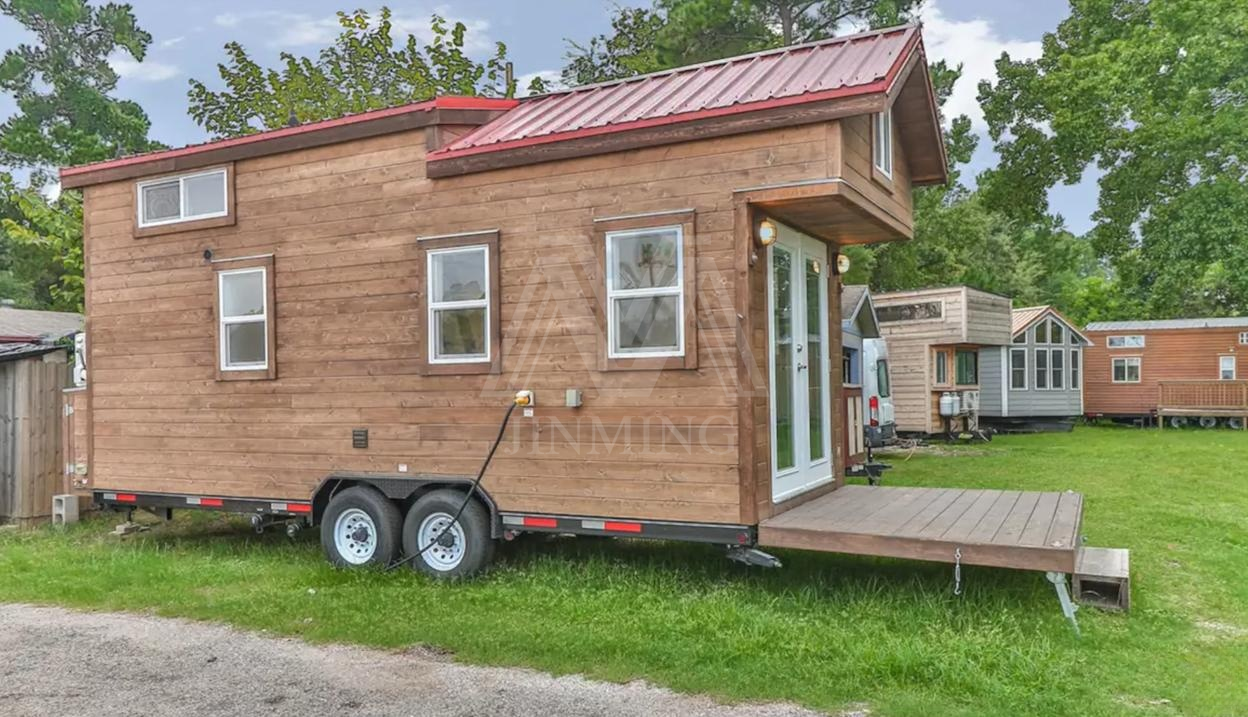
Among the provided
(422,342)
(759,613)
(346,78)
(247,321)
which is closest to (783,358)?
(759,613)

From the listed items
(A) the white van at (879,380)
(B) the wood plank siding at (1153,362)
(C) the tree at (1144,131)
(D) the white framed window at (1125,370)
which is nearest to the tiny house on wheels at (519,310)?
(A) the white van at (879,380)

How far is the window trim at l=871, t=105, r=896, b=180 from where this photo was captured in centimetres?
662

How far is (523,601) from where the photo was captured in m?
5.92

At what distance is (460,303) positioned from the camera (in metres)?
6.71

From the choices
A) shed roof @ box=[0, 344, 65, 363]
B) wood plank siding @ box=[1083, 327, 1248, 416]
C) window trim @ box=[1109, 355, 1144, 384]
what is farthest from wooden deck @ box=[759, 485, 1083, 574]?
window trim @ box=[1109, 355, 1144, 384]

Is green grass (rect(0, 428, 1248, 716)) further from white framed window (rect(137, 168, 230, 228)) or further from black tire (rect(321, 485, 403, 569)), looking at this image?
white framed window (rect(137, 168, 230, 228))

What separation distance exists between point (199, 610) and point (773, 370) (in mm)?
4305

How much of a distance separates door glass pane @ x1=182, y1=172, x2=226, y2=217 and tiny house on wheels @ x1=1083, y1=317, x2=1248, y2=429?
78.2ft

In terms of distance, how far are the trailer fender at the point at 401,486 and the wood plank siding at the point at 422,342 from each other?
0.08 meters

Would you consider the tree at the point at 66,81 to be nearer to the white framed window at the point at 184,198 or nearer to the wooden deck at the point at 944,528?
the white framed window at the point at 184,198

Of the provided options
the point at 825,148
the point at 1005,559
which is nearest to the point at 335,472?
the point at 825,148

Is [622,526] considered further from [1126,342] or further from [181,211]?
[1126,342]

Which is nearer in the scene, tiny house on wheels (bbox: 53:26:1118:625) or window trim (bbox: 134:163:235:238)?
tiny house on wheels (bbox: 53:26:1118:625)

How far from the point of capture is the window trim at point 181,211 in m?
7.67
